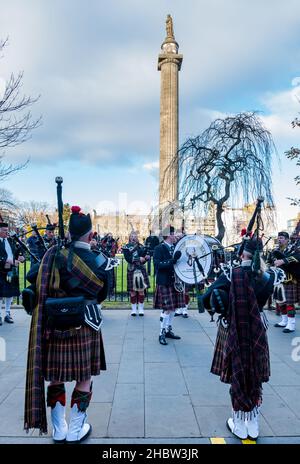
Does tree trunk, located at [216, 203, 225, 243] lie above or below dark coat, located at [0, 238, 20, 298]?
above

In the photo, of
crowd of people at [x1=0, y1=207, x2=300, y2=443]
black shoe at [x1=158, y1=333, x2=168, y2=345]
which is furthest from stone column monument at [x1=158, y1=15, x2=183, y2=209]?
crowd of people at [x1=0, y1=207, x2=300, y2=443]

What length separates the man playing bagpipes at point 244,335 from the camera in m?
2.62

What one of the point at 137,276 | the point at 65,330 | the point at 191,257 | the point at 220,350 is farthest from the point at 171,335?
the point at 65,330

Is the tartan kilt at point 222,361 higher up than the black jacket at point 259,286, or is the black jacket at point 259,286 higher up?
the black jacket at point 259,286

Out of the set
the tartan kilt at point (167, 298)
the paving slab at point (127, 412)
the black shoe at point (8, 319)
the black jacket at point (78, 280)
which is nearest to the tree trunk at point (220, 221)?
the tartan kilt at point (167, 298)

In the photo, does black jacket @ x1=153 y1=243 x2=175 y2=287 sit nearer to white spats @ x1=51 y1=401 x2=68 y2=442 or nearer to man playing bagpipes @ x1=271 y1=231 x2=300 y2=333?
man playing bagpipes @ x1=271 y1=231 x2=300 y2=333

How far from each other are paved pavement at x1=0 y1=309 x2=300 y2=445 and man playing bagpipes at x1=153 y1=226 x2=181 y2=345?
1.04 feet

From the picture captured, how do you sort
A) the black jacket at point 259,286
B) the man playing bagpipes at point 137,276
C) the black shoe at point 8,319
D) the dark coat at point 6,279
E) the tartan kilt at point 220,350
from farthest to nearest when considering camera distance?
the man playing bagpipes at point 137,276
the black shoe at point 8,319
the dark coat at point 6,279
the tartan kilt at point 220,350
the black jacket at point 259,286

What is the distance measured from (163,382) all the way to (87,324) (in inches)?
68.0

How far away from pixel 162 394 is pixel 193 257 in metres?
2.28

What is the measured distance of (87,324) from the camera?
101 inches

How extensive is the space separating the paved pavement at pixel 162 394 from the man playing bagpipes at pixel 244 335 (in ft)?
0.95

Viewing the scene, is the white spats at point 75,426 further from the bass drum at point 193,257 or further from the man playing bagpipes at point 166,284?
the bass drum at point 193,257

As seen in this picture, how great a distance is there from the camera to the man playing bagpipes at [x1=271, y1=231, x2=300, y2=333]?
595 centimetres
